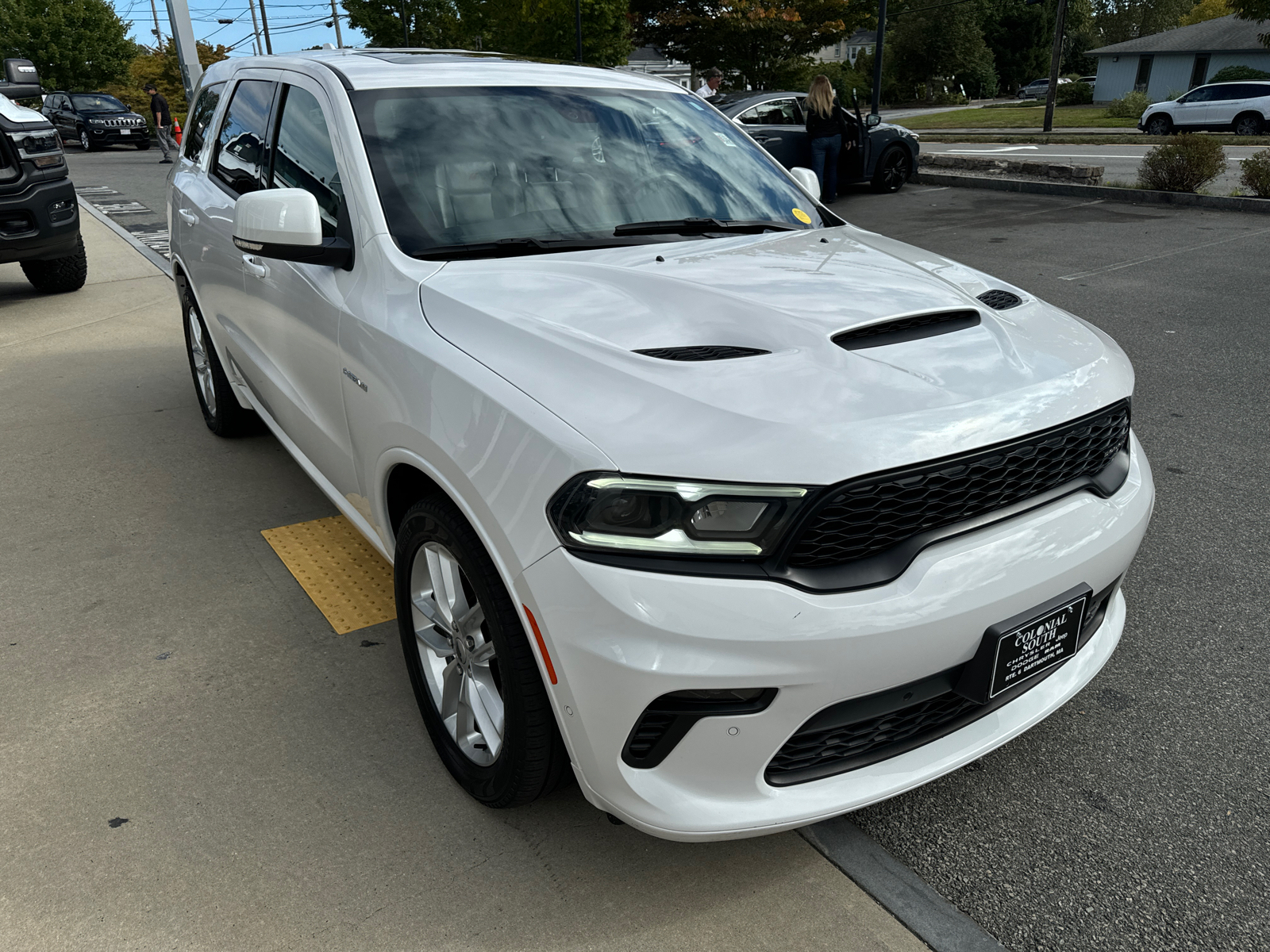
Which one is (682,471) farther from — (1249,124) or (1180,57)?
(1180,57)

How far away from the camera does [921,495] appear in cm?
186

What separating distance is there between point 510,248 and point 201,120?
296 centimetres

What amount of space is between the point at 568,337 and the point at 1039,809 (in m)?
1.62

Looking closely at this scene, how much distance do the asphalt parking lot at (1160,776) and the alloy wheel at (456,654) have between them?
951 millimetres

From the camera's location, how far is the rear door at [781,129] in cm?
1254

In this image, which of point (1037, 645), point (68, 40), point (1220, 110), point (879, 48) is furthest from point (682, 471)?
point (68, 40)

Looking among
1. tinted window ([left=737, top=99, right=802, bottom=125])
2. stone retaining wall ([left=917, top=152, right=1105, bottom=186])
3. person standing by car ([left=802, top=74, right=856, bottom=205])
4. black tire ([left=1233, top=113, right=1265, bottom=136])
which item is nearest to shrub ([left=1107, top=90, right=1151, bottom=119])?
black tire ([left=1233, top=113, right=1265, bottom=136])

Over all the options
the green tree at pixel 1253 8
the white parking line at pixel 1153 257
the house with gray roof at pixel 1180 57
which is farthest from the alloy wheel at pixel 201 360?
the house with gray roof at pixel 1180 57

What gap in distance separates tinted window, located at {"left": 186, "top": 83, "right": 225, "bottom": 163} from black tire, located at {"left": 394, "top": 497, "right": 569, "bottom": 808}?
3098 mm

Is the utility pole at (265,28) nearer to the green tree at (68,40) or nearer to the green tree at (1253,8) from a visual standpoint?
the green tree at (68,40)

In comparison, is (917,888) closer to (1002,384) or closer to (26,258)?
(1002,384)

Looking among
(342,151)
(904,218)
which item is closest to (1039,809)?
(342,151)

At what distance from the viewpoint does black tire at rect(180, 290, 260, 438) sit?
4672mm

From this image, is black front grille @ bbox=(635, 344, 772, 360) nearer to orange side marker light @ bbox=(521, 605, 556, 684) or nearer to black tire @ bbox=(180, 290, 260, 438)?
orange side marker light @ bbox=(521, 605, 556, 684)
